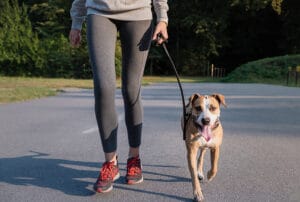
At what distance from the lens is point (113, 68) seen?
361 centimetres

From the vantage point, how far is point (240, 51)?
42.6 meters

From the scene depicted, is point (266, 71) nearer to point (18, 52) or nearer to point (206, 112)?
point (18, 52)

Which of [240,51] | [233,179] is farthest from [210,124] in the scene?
[240,51]

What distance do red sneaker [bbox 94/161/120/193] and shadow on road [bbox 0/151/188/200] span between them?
7cm

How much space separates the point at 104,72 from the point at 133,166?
821 mm

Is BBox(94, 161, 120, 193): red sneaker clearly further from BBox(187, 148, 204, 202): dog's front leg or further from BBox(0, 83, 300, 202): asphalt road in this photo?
BBox(187, 148, 204, 202): dog's front leg

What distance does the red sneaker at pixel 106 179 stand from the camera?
11.5 ft

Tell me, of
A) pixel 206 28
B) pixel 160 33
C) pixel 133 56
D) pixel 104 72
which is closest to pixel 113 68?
pixel 104 72

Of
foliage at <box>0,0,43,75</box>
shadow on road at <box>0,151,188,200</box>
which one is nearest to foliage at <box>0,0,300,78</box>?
foliage at <box>0,0,43,75</box>

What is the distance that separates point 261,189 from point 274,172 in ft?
2.00

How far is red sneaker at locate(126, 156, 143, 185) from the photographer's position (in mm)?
3795

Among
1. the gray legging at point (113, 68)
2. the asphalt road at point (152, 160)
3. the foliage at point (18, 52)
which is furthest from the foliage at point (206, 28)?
the gray legging at point (113, 68)

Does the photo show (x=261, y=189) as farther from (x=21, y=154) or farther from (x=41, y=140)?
(x=41, y=140)

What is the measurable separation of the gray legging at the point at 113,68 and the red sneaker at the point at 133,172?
0.13m
